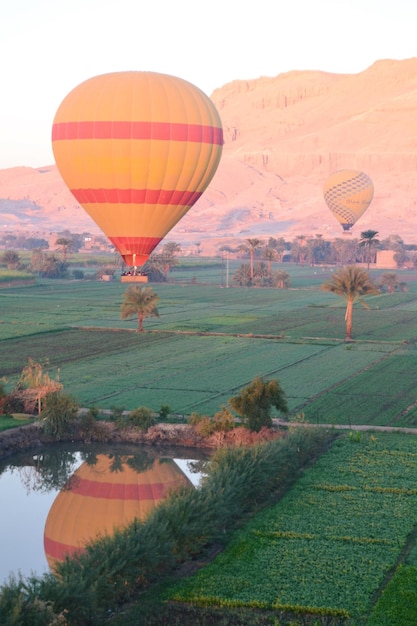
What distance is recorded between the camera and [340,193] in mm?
149375

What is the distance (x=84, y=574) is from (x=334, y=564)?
6.61 meters

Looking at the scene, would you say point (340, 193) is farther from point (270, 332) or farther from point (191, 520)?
point (191, 520)

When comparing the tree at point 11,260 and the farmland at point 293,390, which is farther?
the tree at point 11,260

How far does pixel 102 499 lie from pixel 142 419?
21.4 feet

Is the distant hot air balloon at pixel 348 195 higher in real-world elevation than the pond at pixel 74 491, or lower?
higher

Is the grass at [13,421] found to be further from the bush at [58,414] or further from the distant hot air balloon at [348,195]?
the distant hot air balloon at [348,195]

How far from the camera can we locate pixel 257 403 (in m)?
39.1

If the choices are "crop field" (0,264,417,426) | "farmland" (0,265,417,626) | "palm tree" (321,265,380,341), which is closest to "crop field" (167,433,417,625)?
"farmland" (0,265,417,626)

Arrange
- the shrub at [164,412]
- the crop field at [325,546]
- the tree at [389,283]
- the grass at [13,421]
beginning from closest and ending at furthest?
1. the crop field at [325,546]
2. the grass at [13,421]
3. the shrub at [164,412]
4. the tree at [389,283]

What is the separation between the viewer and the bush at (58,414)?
3991 cm

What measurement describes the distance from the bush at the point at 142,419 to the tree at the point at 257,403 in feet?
11.9

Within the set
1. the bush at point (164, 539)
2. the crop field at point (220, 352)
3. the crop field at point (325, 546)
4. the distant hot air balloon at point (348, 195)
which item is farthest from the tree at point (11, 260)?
the bush at point (164, 539)

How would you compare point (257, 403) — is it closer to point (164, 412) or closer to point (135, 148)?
point (164, 412)

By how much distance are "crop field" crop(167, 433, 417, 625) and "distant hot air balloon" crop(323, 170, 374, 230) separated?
11566 centimetres
